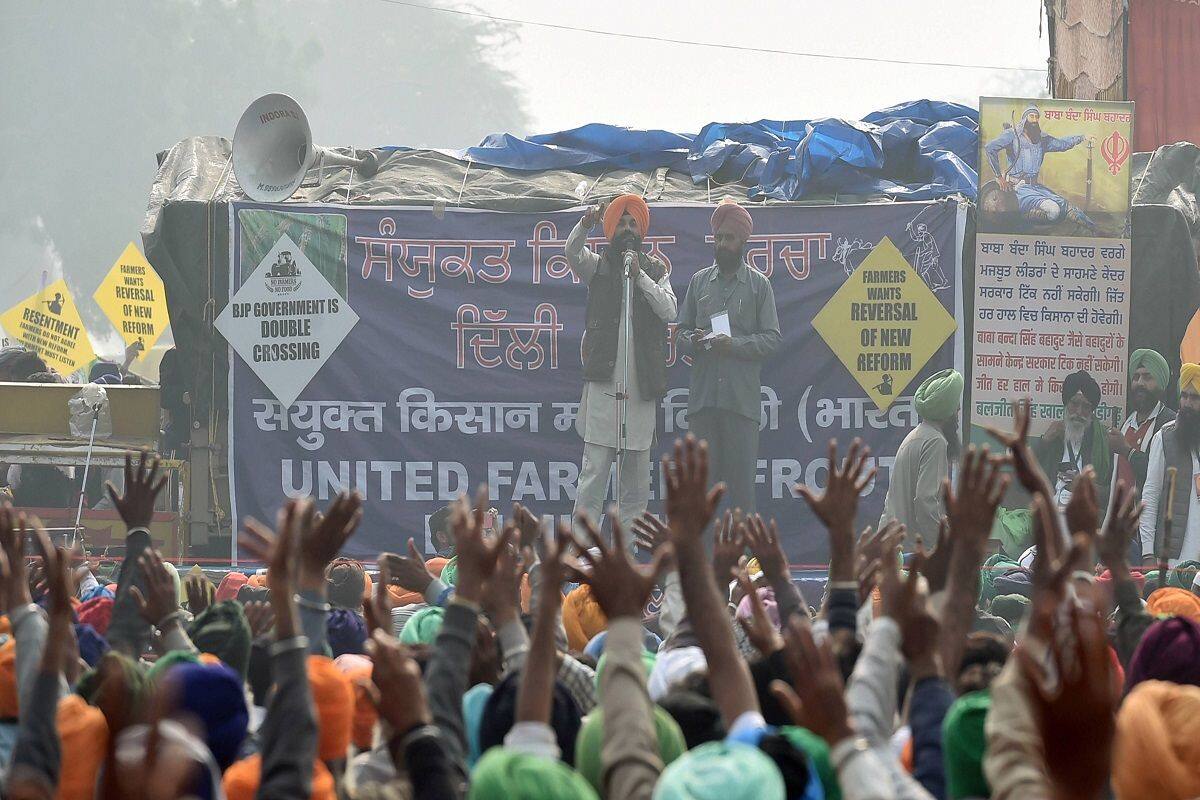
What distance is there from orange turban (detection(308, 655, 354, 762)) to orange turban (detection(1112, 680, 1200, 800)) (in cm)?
146

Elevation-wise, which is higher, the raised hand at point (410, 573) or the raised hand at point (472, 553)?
the raised hand at point (472, 553)

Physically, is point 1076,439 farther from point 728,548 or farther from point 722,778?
point 722,778

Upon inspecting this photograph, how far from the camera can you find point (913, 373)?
11.6 metres

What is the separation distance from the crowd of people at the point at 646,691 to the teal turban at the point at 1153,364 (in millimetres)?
7534

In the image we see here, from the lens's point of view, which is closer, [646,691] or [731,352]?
[646,691]

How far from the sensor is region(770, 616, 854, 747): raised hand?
2.53 meters

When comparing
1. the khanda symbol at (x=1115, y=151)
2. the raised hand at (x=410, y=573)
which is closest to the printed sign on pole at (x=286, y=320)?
the khanda symbol at (x=1115, y=151)

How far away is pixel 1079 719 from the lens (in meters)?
2.12

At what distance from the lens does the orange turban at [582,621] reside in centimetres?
510

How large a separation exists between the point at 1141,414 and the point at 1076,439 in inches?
20.3

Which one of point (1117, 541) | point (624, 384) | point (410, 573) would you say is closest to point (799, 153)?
point (624, 384)

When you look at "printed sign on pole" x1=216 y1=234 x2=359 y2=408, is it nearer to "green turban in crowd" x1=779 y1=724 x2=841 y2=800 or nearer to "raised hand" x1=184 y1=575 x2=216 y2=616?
"raised hand" x1=184 y1=575 x2=216 y2=616

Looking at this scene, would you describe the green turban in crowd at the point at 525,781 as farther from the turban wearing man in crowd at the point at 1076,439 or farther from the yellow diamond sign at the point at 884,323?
the yellow diamond sign at the point at 884,323

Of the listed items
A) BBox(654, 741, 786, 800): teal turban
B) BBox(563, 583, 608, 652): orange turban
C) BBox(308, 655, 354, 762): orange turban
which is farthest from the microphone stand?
BBox(654, 741, 786, 800): teal turban
